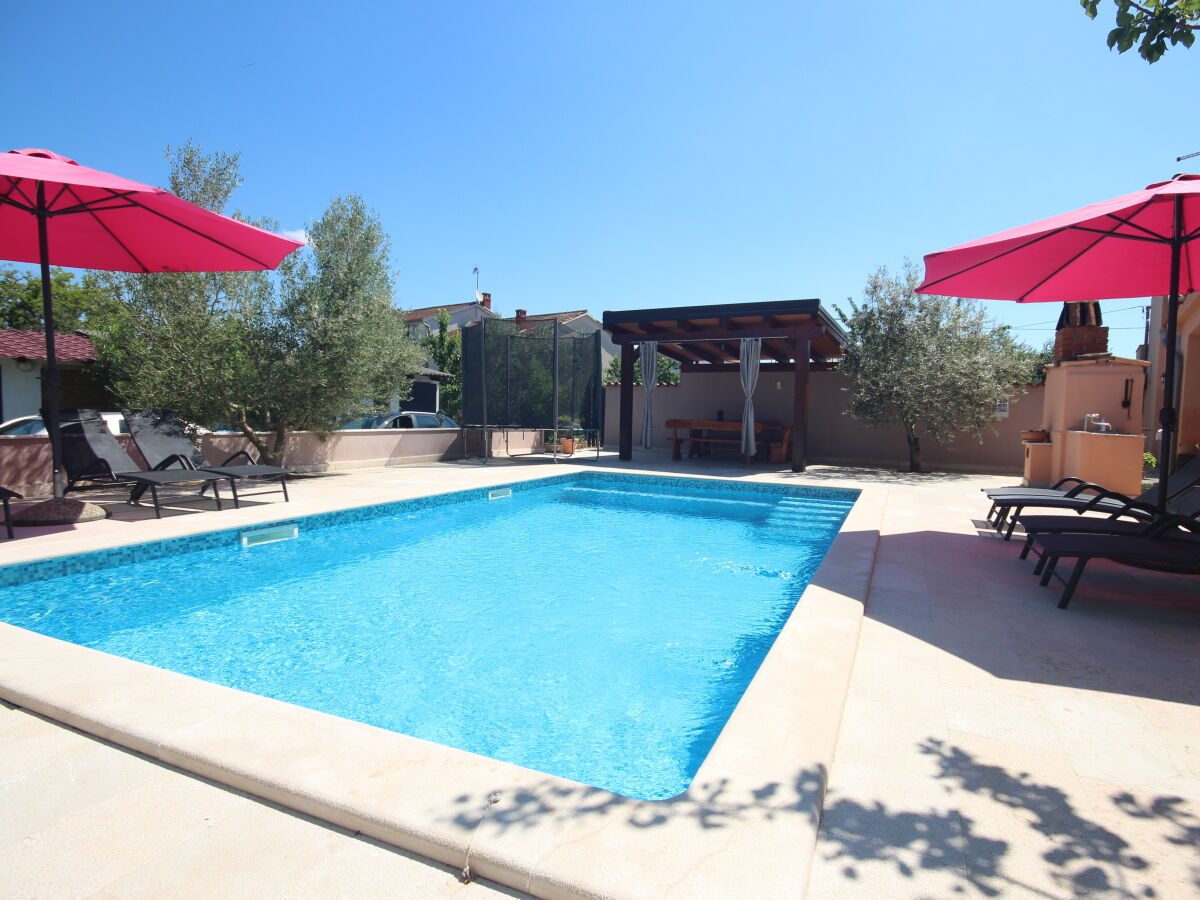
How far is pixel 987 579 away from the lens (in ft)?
13.9

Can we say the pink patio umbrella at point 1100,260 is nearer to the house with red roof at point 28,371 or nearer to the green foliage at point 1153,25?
the green foliage at point 1153,25

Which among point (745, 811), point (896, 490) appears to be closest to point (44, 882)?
point (745, 811)

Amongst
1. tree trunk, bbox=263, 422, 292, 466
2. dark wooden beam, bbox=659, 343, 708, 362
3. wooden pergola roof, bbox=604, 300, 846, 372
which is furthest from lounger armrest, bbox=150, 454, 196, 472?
dark wooden beam, bbox=659, 343, 708, 362

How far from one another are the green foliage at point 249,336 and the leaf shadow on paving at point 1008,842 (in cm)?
897

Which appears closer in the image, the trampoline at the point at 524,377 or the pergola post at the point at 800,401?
the pergola post at the point at 800,401

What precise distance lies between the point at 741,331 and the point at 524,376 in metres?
4.33

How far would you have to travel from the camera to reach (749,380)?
11.9 m

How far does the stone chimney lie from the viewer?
27.0 feet

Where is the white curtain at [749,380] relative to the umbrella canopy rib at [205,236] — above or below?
below

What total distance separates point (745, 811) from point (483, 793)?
746 mm

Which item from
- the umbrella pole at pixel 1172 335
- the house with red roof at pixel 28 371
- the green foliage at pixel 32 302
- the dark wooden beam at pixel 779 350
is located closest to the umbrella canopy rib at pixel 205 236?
the umbrella pole at pixel 1172 335

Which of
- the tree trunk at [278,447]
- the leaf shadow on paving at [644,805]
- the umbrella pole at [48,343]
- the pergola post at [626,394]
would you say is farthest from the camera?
the pergola post at [626,394]

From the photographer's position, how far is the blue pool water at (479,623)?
9.94 ft

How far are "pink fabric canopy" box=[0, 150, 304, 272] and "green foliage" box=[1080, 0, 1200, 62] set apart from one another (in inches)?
245
